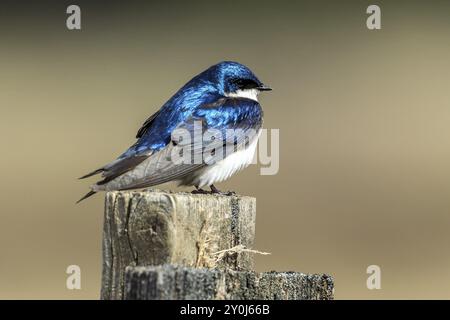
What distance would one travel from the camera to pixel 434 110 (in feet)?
31.9

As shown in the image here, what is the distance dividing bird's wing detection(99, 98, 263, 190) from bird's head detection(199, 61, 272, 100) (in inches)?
3.6

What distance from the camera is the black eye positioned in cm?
500

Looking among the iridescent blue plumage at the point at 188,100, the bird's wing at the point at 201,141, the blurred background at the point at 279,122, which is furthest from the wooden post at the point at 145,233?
the blurred background at the point at 279,122

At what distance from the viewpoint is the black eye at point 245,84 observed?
16.4ft

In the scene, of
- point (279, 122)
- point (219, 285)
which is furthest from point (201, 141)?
point (279, 122)

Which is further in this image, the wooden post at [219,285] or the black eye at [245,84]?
the black eye at [245,84]

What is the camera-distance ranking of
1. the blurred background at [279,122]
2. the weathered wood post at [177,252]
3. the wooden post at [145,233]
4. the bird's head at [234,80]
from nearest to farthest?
the weathered wood post at [177,252]
the wooden post at [145,233]
the bird's head at [234,80]
the blurred background at [279,122]

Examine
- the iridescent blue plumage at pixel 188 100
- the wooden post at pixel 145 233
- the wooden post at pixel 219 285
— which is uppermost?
the iridescent blue plumage at pixel 188 100

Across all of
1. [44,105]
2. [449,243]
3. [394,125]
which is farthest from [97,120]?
[449,243]

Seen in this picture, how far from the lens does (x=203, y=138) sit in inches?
180

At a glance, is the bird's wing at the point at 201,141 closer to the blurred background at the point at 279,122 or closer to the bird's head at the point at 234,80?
the bird's head at the point at 234,80

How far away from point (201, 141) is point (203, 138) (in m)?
0.03

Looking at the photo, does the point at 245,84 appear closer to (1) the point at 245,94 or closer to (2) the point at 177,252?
(1) the point at 245,94
